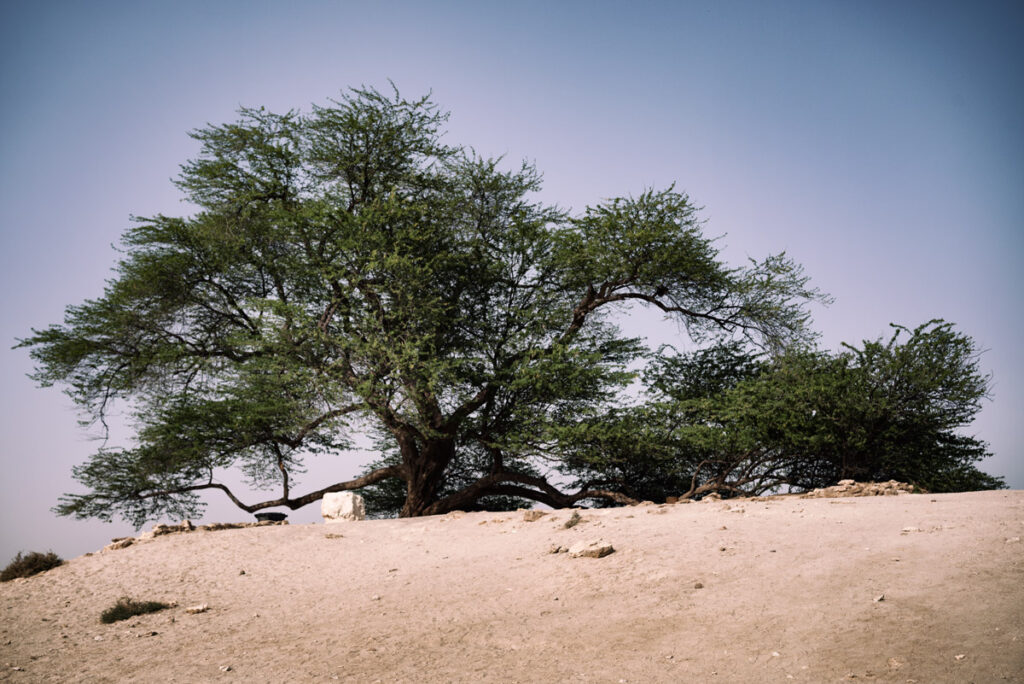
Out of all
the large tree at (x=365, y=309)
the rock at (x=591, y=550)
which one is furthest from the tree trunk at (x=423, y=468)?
the rock at (x=591, y=550)

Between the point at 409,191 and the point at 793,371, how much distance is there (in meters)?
11.4

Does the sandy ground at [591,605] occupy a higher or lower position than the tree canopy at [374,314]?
lower

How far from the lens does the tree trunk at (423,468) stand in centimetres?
1759

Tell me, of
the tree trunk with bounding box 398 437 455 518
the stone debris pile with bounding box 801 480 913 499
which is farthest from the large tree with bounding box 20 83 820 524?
the stone debris pile with bounding box 801 480 913 499

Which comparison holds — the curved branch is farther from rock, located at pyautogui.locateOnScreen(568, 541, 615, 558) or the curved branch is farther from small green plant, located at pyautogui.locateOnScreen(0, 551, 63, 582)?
rock, located at pyautogui.locateOnScreen(568, 541, 615, 558)

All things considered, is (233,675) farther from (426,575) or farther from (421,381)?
(421,381)

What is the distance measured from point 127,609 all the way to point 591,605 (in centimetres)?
526

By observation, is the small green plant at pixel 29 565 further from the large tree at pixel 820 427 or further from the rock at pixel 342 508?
the large tree at pixel 820 427

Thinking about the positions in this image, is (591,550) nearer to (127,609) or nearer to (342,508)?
(127,609)

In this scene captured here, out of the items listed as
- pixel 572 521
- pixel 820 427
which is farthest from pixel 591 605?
pixel 820 427

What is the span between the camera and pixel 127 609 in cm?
747

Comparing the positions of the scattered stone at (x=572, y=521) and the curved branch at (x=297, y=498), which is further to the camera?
the curved branch at (x=297, y=498)

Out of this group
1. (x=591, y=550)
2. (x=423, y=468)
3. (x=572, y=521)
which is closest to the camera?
(x=591, y=550)

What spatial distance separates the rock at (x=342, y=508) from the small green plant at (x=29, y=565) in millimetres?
4858
